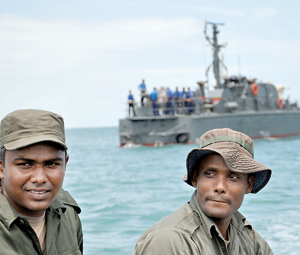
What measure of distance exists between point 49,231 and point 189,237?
62 cm

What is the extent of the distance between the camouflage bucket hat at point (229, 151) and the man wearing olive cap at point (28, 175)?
69cm

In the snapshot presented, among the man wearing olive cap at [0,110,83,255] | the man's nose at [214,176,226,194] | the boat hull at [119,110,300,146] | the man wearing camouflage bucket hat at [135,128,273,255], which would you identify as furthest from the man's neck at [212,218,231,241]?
the boat hull at [119,110,300,146]

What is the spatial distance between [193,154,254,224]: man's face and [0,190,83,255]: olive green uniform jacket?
64 centimetres

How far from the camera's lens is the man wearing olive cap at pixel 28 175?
230 cm

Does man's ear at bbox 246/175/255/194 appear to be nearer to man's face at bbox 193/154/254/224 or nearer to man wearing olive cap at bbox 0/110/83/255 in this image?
man's face at bbox 193/154/254/224

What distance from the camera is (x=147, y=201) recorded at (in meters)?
14.8

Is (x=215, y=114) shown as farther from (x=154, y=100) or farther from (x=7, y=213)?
(x=7, y=213)

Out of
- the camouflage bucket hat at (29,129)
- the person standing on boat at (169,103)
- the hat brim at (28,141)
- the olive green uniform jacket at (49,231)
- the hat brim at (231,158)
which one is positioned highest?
the camouflage bucket hat at (29,129)

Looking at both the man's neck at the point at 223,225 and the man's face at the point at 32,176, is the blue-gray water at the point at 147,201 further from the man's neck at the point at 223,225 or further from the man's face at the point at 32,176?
the man's face at the point at 32,176

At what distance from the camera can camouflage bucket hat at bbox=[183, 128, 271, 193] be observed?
266 cm

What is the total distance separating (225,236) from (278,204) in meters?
11.1

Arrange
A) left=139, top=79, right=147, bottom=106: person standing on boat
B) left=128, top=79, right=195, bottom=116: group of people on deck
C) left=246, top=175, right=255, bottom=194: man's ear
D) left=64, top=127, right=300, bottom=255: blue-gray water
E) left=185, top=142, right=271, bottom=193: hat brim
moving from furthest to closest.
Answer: left=128, top=79, right=195, bottom=116: group of people on deck
left=139, top=79, right=147, bottom=106: person standing on boat
left=64, top=127, right=300, bottom=255: blue-gray water
left=246, top=175, right=255, bottom=194: man's ear
left=185, top=142, right=271, bottom=193: hat brim

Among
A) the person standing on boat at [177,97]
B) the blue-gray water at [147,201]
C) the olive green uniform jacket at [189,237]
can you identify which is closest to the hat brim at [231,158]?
the olive green uniform jacket at [189,237]

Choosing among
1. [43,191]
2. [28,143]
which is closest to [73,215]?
[43,191]
